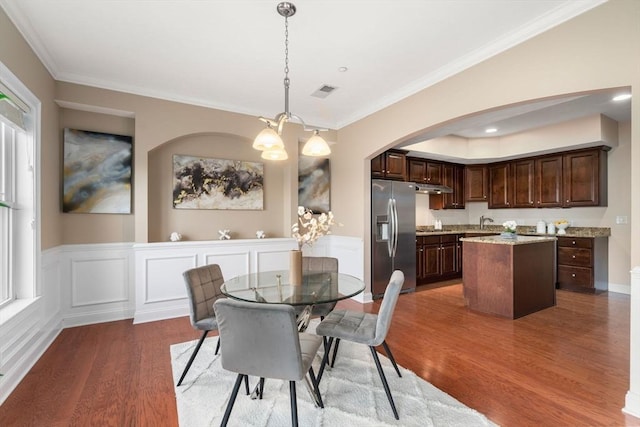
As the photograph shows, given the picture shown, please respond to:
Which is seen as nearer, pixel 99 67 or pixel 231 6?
pixel 231 6

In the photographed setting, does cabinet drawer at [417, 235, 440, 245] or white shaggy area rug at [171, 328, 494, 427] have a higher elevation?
cabinet drawer at [417, 235, 440, 245]

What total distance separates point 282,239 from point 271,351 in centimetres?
299

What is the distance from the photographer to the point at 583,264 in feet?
16.1

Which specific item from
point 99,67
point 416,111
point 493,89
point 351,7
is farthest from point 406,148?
point 99,67

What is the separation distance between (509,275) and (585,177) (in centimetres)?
285

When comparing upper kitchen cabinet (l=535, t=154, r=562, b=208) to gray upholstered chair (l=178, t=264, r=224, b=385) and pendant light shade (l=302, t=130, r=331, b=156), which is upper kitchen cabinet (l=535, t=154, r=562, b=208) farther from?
gray upholstered chair (l=178, t=264, r=224, b=385)

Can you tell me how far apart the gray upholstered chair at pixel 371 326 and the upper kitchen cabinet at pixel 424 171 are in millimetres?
3891

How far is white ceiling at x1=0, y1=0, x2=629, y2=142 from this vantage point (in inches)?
89.4

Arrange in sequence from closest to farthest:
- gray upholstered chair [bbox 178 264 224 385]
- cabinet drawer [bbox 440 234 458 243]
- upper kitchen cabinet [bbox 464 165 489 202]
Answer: gray upholstered chair [bbox 178 264 224 385] < cabinet drawer [bbox 440 234 458 243] < upper kitchen cabinet [bbox 464 165 489 202]

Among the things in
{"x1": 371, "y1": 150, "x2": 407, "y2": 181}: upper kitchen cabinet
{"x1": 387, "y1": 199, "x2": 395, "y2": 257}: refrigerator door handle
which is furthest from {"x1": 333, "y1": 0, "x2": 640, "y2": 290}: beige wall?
{"x1": 387, "y1": 199, "x2": 395, "y2": 257}: refrigerator door handle

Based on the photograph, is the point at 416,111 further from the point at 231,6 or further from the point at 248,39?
the point at 231,6

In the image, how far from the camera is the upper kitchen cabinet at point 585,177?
4930mm

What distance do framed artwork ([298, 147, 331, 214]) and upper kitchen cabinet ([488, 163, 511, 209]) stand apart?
371cm

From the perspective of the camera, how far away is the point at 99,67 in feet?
10.4
